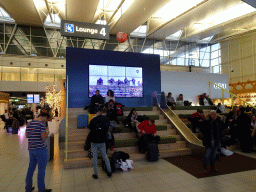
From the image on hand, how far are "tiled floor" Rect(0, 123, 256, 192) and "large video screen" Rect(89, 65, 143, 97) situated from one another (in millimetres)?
5154

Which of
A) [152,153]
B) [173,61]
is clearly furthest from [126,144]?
[173,61]

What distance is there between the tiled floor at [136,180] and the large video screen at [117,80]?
5.15 m

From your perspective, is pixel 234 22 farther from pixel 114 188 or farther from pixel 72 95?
pixel 114 188

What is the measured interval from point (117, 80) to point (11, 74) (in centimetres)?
1616

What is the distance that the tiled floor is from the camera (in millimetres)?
3926

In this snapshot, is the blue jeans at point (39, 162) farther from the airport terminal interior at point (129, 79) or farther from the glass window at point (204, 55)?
the glass window at point (204, 55)

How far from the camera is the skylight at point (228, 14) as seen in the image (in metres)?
16.9

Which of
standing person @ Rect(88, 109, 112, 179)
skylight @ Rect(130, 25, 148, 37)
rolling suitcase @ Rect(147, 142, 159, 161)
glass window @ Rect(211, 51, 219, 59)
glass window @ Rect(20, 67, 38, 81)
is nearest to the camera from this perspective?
standing person @ Rect(88, 109, 112, 179)

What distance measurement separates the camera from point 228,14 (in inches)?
717

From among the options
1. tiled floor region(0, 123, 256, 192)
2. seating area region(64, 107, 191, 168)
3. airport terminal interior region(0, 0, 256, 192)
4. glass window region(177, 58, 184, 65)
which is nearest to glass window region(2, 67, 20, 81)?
airport terminal interior region(0, 0, 256, 192)

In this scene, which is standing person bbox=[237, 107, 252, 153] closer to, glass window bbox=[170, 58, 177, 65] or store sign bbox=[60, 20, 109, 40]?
store sign bbox=[60, 20, 109, 40]

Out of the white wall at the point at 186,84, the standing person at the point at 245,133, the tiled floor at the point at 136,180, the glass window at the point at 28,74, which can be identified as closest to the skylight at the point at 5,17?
the glass window at the point at 28,74

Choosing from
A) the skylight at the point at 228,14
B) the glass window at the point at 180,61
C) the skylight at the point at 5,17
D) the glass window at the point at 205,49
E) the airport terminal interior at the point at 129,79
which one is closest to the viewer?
the airport terminal interior at the point at 129,79

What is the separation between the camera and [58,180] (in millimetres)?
4402
